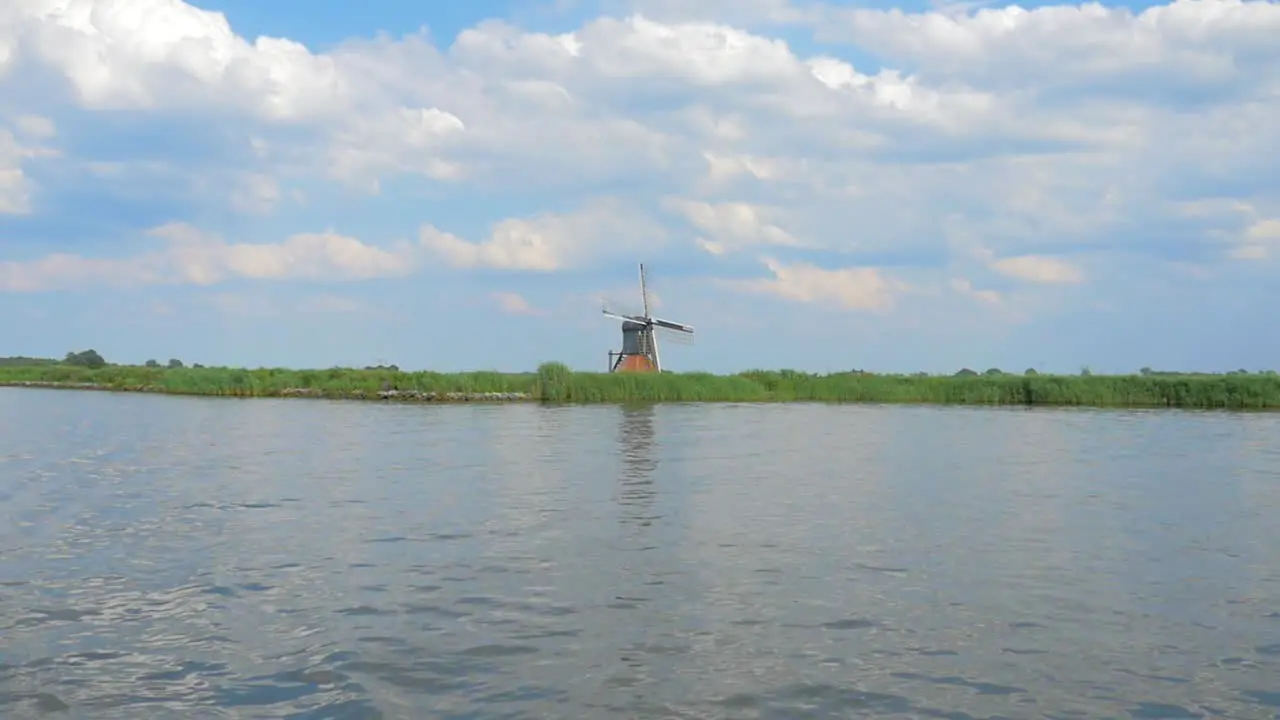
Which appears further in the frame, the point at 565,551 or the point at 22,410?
the point at 22,410

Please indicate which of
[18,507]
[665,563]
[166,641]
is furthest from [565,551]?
[18,507]

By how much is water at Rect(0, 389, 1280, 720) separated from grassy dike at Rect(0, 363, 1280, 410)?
90.5ft

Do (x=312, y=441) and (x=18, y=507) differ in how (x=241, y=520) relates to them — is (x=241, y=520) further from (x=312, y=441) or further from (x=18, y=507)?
(x=312, y=441)

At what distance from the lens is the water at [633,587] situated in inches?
294

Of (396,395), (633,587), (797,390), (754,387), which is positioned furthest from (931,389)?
(633,587)

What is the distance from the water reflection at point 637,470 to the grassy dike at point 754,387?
1541 cm

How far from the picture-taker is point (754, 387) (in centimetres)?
5441

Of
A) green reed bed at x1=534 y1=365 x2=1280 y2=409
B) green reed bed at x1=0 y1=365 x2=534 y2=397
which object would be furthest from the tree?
green reed bed at x1=534 y1=365 x2=1280 y2=409

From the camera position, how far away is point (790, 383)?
5578 centimetres

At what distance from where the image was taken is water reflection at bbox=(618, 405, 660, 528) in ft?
50.4

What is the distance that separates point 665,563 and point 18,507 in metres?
9.71

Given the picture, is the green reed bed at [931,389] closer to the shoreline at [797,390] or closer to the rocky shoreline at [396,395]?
the shoreline at [797,390]

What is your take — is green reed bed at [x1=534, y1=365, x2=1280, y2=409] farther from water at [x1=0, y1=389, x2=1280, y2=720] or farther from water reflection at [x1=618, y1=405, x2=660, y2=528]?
water at [x1=0, y1=389, x2=1280, y2=720]

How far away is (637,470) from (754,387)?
112 ft
